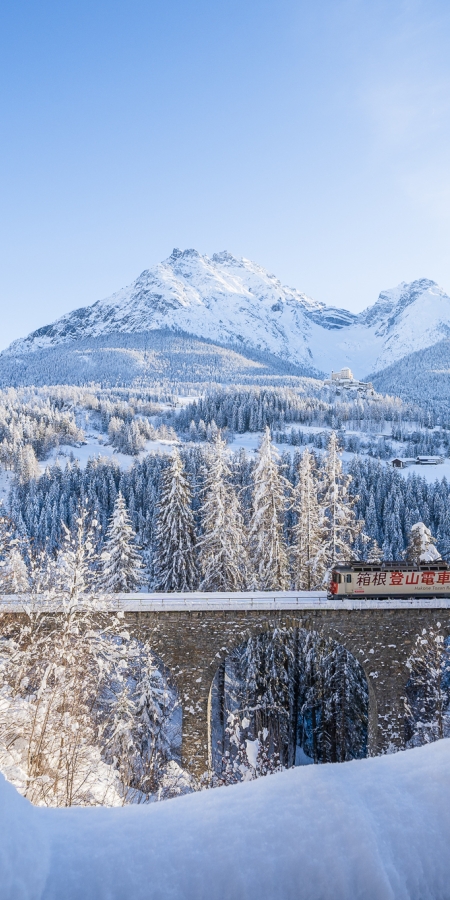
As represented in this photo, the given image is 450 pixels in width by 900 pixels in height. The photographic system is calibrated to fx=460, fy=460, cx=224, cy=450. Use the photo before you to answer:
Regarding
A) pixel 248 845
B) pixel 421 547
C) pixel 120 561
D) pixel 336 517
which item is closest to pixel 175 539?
pixel 120 561

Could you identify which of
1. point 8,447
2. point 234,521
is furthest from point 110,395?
point 234,521

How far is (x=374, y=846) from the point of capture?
2033mm

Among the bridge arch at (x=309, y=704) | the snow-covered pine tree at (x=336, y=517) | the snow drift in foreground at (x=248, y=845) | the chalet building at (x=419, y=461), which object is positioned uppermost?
the snow drift in foreground at (x=248, y=845)

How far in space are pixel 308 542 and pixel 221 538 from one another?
4.58 metres

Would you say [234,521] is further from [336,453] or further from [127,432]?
[127,432]

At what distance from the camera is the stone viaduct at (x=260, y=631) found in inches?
758

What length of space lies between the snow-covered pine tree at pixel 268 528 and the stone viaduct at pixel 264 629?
3.33 meters

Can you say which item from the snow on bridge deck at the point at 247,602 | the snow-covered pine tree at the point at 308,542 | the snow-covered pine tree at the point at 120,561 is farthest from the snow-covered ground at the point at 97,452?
the snow on bridge deck at the point at 247,602

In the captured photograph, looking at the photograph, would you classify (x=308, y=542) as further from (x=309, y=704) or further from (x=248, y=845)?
(x=248, y=845)

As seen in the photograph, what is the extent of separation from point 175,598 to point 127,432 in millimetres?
96678

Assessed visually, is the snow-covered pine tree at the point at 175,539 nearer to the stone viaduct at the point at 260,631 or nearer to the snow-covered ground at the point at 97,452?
the stone viaduct at the point at 260,631

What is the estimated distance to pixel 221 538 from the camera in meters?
24.6

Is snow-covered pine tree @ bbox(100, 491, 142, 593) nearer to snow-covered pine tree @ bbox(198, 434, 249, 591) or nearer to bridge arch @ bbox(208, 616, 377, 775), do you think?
snow-covered pine tree @ bbox(198, 434, 249, 591)

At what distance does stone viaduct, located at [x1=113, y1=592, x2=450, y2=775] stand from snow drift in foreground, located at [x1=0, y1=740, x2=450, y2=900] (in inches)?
695
